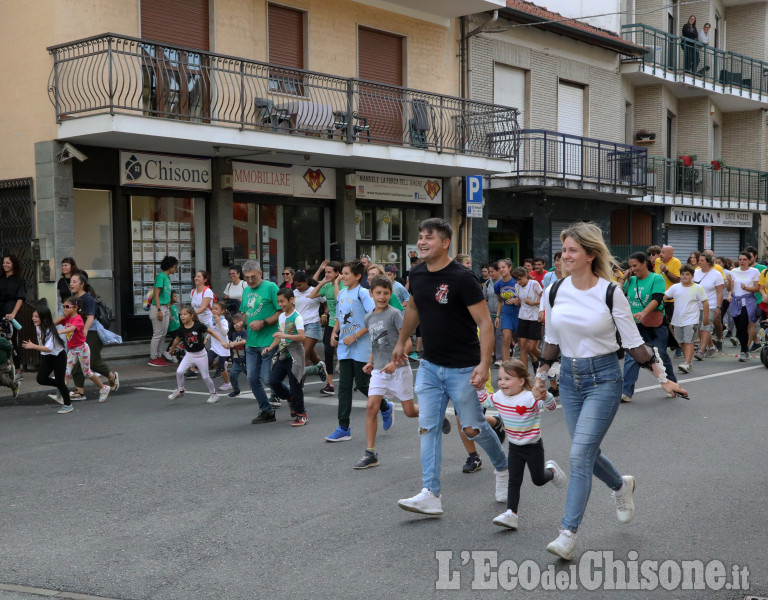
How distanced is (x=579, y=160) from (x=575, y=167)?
25 centimetres

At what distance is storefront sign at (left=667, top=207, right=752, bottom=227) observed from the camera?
28.6 m

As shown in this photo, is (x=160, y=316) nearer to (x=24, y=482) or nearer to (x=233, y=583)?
(x=24, y=482)

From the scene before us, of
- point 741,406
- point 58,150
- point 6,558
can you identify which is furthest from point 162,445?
point 58,150

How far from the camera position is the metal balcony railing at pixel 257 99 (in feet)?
47.4

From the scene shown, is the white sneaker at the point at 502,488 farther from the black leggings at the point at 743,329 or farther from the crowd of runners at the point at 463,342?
the black leggings at the point at 743,329

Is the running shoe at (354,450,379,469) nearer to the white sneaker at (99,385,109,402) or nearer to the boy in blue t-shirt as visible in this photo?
the boy in blue t-shirt

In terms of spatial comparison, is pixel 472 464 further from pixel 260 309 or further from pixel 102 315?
pixel 102 315

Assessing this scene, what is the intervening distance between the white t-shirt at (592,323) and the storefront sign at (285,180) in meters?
12.8

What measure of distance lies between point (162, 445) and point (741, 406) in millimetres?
6275

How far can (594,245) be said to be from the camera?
192 inches

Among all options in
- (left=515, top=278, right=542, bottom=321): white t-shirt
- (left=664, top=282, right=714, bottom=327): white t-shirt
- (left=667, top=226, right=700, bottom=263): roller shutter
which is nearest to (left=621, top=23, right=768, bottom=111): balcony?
(left=667, top=226, right=700, bottom=263): roller shutter

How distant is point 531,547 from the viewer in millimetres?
4969

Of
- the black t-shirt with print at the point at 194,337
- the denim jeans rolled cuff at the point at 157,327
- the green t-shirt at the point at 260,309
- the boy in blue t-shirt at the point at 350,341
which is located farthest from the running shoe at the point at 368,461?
the denim jeans rolled cuff at the point at 157,327

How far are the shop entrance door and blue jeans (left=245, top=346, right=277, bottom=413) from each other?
663 cm
